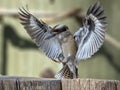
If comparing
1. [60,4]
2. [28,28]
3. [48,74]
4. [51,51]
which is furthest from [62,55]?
[60,4]

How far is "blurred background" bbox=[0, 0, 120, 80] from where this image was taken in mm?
8055

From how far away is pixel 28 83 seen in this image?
9.55ft

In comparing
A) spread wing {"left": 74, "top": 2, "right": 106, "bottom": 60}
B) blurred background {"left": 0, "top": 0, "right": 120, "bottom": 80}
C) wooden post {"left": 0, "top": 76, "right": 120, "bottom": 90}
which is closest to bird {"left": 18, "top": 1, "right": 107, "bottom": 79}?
spread wing {"left": 74, "top": 2, "right": 106, "bottom": 60}

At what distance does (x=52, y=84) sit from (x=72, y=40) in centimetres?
52

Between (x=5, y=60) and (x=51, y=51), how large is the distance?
4.67m

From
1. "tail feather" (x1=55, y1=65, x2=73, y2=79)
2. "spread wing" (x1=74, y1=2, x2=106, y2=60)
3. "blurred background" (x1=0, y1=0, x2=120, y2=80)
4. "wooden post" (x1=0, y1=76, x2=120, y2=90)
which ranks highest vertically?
"blurred background" (x1=0, y1=0, x2=120, y2=80)

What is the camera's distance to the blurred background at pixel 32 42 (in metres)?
8.05

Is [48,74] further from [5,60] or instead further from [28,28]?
[28,28]

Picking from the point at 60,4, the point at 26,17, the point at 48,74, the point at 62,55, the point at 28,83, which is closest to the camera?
the point at 28,83

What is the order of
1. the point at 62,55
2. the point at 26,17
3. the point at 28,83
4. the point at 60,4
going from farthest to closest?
the point at 60,4, the point at 26,17, the point at 62,55, the point at 28,83

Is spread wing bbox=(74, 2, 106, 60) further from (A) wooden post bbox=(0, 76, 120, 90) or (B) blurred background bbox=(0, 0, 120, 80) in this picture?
(B) blurred background bbox=(0, 0, 120, 80)

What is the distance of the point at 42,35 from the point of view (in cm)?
358

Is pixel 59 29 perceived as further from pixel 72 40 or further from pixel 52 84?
pixel 52 84

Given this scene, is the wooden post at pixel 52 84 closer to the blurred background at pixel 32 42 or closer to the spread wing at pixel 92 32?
the spread wing at pixel 92 32
